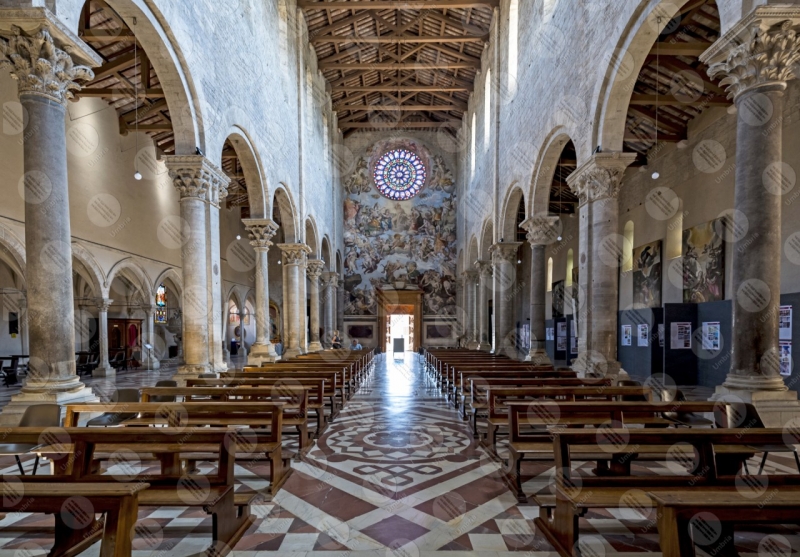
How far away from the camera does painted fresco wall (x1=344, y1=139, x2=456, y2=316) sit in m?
28.1

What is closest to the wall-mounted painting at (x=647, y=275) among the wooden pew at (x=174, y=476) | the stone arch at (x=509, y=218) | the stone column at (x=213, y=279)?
the stone arch at (x=509, y=218)

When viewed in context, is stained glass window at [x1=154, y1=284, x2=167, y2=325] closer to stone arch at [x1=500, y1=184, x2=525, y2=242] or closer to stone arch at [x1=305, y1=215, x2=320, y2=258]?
stone arch at [x1=305, y1=215, x2=320, y2=258]

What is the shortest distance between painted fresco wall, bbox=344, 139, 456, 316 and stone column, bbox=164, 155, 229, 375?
63.1ft

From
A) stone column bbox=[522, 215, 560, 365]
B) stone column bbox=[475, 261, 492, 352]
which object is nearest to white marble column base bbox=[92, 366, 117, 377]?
stone column bbox=[522, 215, 560, 365]

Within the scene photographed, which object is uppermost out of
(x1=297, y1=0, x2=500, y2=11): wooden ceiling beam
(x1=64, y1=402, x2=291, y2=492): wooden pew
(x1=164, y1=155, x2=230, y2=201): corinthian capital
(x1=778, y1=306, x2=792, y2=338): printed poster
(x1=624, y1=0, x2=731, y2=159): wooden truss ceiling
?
(x1=297, y1=0, x2=500, y2=11): wooden ceiling beam

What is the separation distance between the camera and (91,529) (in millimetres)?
2992

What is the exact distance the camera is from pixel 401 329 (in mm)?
28922

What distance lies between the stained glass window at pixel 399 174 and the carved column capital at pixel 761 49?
2306cm

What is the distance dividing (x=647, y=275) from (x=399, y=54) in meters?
15.0

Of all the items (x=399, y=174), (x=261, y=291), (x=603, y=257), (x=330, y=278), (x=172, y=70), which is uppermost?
(x=399, y=174)

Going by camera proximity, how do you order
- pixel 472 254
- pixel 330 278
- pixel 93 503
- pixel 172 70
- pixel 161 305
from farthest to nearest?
pixel 330 278 → pixel 472 254 → pixel 161 305 → pixel 172 70 → pixel 93 503

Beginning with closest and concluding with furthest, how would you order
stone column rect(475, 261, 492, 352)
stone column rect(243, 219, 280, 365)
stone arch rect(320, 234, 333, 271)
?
stone column rect(243, 219, 280, 365) < stone column rect(475, 261, 492, 352) < stone arch rect(320, 234, 333, 271)

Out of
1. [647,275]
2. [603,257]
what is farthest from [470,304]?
[603,257]

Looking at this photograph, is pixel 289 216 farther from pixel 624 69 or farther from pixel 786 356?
pixel 786 356
